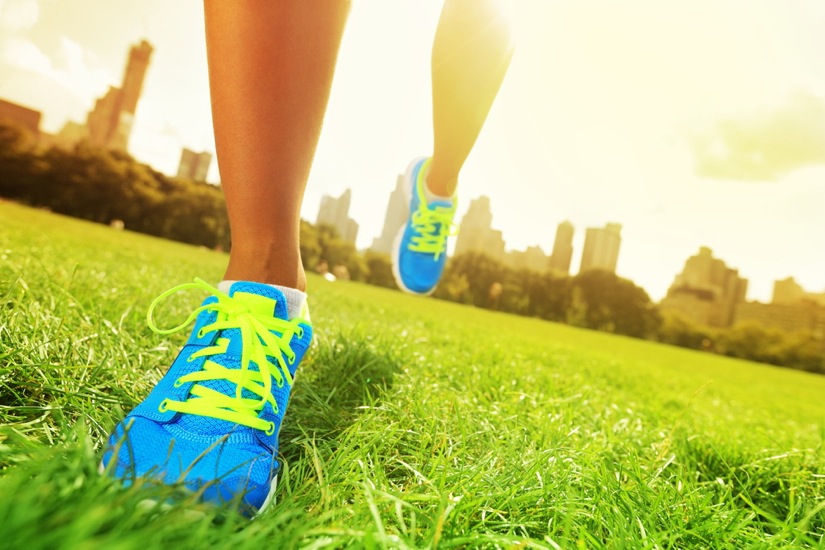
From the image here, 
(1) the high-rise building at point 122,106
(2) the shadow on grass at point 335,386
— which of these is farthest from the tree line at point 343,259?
(2) the shadow on grass at point 335,386

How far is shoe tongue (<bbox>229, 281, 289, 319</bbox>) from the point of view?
36.9 inches

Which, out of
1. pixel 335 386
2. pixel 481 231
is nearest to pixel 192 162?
pixel 481 231

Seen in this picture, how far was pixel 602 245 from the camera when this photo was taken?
72062 millimetres

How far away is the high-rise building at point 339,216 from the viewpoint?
52.8 meters

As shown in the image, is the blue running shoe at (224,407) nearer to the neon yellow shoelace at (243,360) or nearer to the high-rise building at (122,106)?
the neon yellow shoelace at (243,360)

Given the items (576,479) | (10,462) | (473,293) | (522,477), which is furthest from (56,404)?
(473,293)

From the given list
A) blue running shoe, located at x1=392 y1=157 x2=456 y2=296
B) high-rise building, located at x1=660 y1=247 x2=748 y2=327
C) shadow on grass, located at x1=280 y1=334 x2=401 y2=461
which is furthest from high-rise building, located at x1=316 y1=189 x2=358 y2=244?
shadow on grass, located at x1=280 y1=334 x2=401 y2=461

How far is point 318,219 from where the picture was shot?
52.8 metres

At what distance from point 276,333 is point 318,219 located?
174 feet

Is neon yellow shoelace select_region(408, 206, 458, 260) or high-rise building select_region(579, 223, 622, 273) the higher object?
high-rise building select_region(579, 223, 622, 273)

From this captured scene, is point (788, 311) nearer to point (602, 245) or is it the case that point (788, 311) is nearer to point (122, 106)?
point (602, 245)

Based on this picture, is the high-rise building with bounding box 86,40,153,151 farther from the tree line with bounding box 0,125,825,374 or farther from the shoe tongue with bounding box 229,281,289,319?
the shoe tongue with bounding box 229,281,289,319

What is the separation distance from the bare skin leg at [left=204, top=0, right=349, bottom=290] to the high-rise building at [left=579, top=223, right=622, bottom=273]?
238ft

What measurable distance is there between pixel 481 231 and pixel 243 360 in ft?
196
